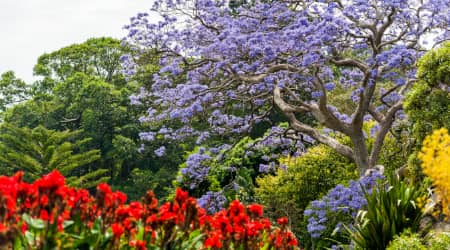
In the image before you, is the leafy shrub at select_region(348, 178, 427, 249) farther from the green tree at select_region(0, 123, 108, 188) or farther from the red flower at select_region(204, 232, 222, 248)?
the green tree at select_region(0, 123, 108, 188)

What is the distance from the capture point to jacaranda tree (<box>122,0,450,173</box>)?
981 cm

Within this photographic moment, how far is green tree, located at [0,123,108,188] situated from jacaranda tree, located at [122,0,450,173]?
1537 cm

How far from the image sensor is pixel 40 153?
26984mm

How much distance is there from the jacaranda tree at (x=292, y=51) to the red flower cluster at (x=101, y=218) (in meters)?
6.57

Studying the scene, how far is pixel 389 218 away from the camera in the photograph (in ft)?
26.4

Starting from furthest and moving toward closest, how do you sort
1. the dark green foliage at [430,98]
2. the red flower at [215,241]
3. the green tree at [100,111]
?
the green tree at [100,111]
the dark green foliage at [430,98]
the red flower at [215,241]

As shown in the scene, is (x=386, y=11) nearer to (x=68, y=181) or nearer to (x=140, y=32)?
(x=140, y=32)

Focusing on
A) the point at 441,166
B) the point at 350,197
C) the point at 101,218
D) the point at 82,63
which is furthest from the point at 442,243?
the point at 82,63

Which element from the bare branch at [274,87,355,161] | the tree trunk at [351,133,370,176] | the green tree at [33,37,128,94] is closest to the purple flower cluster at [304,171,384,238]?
the tree trunk at [351,133,370,176]

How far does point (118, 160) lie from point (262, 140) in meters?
17.2

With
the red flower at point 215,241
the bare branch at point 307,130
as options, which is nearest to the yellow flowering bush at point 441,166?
the red flower at point 215,241

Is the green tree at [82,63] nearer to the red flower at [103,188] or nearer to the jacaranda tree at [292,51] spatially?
the jacaranda tree at [292,51]

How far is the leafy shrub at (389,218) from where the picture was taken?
7.96m

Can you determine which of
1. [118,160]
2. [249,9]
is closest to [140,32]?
[249,9]
